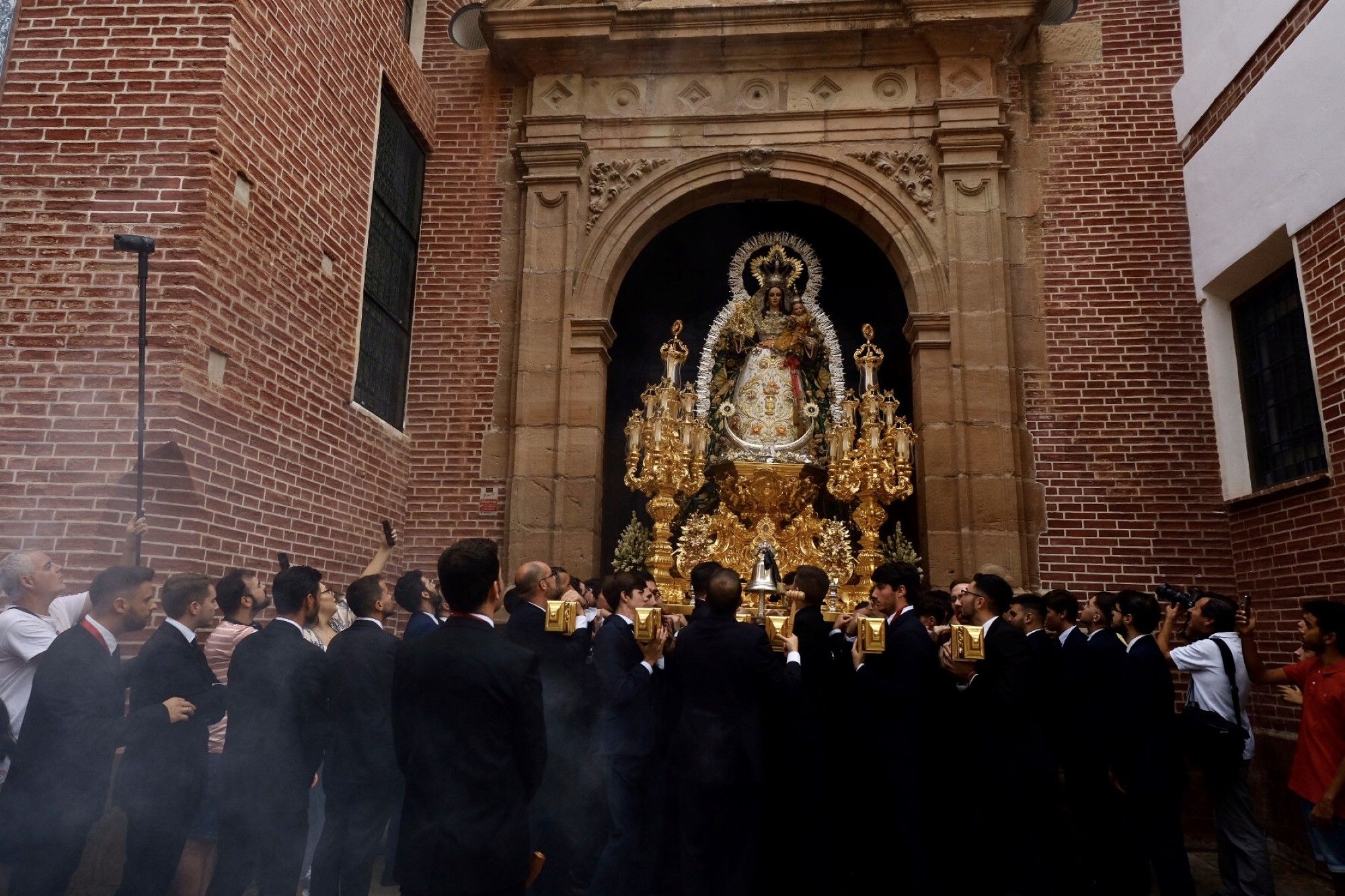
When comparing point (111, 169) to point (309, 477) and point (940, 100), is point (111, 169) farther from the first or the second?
point (940, 100)

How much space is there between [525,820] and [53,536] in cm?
436

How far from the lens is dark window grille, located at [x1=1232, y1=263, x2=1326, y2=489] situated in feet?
26.7

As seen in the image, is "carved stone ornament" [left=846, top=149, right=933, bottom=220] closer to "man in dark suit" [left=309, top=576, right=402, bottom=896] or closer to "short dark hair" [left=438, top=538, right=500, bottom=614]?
"man in dark suit" [left=309, top=576, right=402, bottom=896]

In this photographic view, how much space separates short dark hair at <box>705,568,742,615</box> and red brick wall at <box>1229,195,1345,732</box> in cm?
484

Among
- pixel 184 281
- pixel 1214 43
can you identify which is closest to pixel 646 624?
pixel 184 281

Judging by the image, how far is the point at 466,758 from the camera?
342 cm

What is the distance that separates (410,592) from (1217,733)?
15.9 feet

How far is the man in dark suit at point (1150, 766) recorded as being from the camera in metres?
5.50

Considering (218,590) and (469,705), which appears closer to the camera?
(469,705)

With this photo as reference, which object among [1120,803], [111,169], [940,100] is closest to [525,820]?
[1120,803]

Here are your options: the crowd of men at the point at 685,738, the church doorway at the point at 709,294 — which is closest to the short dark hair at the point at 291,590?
the crowd of men at the point at 685,738

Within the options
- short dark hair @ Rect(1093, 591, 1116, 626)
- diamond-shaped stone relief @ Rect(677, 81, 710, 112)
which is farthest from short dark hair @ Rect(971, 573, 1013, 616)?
diamond-shaped stone relief @ Rect(677, 81, 710, 112)

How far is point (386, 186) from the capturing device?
9.95m

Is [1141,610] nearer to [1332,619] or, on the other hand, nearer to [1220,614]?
[1220,614]
